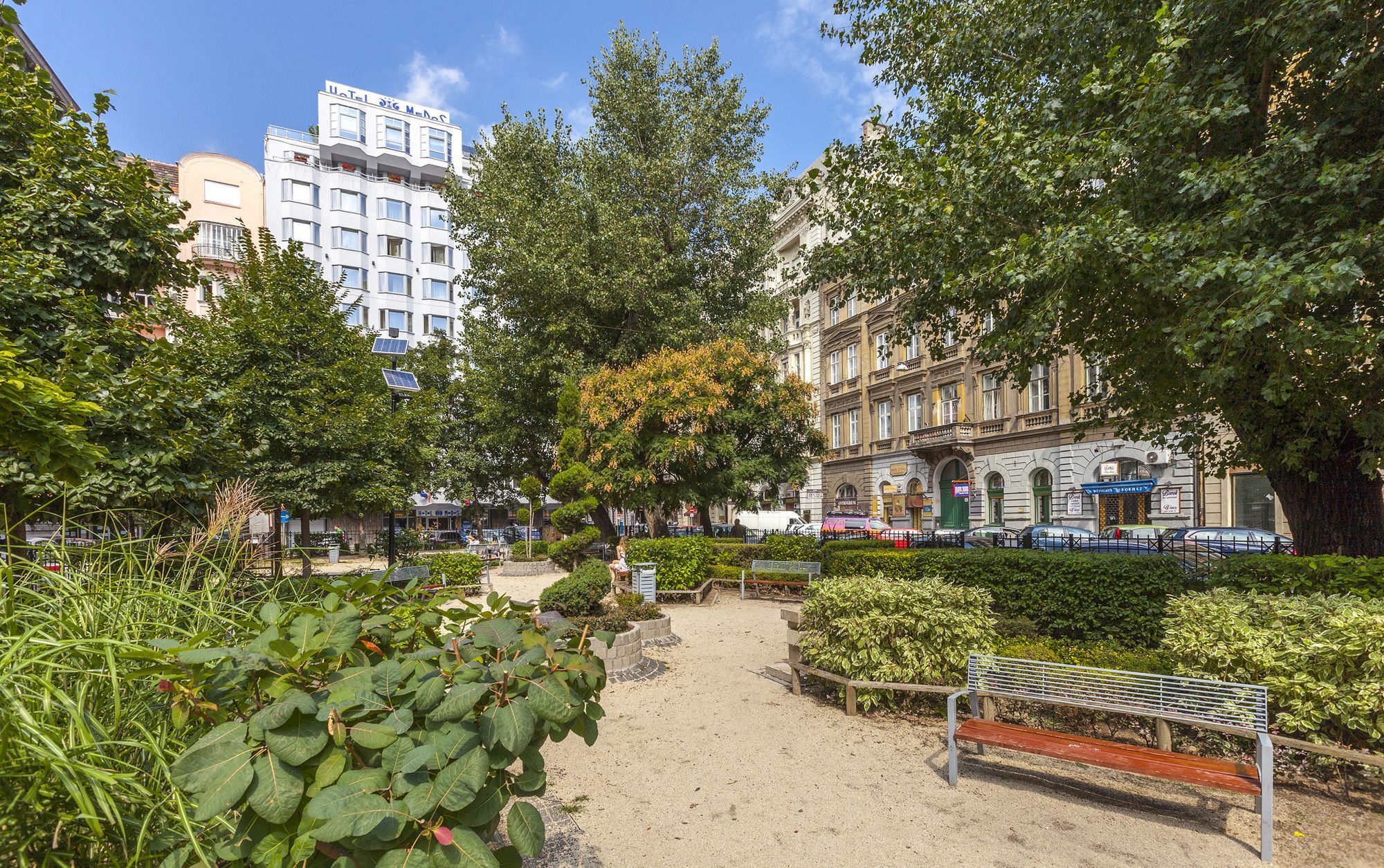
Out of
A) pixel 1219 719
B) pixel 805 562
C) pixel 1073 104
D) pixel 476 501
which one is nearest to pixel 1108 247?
pixel 1073 104

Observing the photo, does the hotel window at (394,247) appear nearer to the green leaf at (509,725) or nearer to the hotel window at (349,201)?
the hotel window at (349,201)

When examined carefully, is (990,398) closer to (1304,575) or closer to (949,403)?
(949,403)

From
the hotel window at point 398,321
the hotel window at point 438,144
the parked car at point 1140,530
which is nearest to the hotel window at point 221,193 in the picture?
the hotel window at point 398,321

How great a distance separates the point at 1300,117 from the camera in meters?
8.52

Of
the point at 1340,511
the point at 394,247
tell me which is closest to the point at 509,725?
the point at 1340,511

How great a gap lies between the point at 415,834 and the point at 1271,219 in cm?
1008

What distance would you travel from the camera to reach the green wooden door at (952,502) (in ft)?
119

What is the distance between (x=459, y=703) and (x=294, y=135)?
2341 inches

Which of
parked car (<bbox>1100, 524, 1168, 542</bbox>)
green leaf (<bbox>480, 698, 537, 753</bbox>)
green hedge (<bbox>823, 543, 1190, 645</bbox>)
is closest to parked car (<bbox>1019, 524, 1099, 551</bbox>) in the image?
parked car (<bbox>1100, 524, 1168, 542</bbox>)

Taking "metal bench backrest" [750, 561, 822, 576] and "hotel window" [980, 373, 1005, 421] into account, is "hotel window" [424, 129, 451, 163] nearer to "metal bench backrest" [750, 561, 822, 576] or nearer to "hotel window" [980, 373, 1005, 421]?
"hotel window" [980, 373, 1005, 421]

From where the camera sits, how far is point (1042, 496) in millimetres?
32281

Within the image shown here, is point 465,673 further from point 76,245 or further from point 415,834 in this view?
point 76,245

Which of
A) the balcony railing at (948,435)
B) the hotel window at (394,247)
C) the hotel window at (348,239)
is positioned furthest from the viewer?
the hotel window at (394,247)

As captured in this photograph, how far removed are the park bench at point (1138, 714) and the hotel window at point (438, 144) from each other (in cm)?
5842
